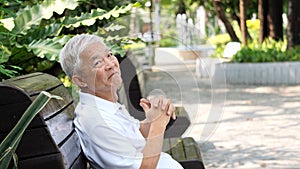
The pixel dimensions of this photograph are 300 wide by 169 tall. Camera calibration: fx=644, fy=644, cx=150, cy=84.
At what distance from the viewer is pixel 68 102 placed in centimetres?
274

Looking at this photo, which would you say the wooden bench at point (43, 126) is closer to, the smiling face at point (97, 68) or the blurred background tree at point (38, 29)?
the smiling face at point (97, 68)

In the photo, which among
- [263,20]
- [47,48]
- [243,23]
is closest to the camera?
[47,48]

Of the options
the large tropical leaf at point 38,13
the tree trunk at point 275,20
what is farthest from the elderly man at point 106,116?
the tree trunk at point 275,20

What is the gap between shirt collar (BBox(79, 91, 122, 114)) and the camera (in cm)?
243

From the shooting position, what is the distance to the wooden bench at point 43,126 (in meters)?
1.97

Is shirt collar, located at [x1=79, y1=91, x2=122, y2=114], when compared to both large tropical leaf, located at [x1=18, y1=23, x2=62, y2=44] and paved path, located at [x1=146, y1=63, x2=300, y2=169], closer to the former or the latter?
paved path, located at [x1=146, y1=63, x2=300, y2=169]

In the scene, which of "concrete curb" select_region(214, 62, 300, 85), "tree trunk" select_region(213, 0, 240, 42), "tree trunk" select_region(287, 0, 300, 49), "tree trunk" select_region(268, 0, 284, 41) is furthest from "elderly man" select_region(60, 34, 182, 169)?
"tree trunk" select_region(213, 0, 240, 42)

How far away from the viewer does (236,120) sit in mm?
7832

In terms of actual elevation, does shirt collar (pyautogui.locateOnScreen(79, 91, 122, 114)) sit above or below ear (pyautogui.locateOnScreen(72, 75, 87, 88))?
below

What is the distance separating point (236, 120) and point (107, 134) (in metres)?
5.65

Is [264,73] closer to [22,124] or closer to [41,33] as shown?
[41,33]

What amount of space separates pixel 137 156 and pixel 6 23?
4.19 feet

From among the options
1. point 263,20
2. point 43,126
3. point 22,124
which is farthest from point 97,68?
point 263,20

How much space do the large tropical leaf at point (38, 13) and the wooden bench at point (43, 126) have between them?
1.12 metres
